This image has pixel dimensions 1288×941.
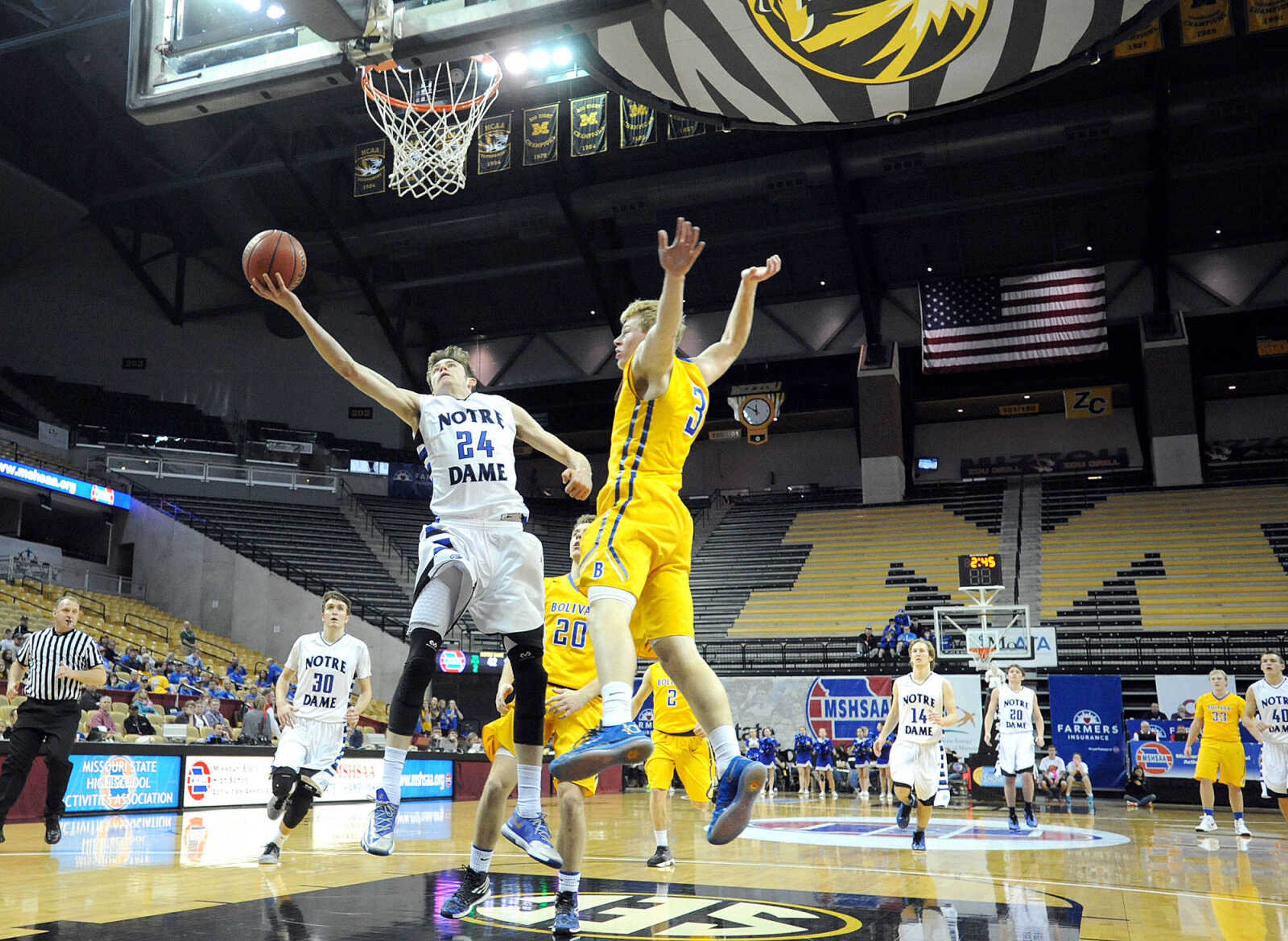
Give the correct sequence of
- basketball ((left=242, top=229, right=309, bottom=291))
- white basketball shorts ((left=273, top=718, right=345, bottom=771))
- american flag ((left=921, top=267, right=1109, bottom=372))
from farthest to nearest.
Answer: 1. american flag ((left=921, top=267, right=1109, bottom=372))
2. white basketball shorts ((left=273, top=718, right=345, bottom=771))
3. basketball ((left=242, top=229, right=309, bottom=291))

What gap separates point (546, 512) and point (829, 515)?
31.3ft

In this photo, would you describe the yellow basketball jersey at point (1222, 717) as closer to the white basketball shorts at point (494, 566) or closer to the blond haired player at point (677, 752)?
the blond haired player at point (677, 752)

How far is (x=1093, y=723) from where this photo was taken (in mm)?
18625

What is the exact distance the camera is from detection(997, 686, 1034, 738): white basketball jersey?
12.6 metres

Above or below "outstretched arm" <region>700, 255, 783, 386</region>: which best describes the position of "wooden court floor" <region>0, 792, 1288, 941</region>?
below

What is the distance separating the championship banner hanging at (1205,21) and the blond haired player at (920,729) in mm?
16053

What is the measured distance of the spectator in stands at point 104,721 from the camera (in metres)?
13.3

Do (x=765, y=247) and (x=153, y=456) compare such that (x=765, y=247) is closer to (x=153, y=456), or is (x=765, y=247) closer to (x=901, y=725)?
(x=153, y=456)

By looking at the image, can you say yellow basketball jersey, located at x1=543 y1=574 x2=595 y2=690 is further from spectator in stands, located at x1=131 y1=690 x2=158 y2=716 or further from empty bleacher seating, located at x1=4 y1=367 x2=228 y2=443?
empty bleacher seating, located at x1=4 y1=367 x2=228 y2=443

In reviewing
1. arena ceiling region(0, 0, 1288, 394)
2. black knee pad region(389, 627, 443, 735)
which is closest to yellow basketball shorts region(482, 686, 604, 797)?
black knee pad region(389, 627, 443, 735)

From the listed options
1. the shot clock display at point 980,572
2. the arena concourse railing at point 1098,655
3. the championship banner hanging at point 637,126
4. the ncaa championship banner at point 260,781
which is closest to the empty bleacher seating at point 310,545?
the ncaa championship banner at point 260,781

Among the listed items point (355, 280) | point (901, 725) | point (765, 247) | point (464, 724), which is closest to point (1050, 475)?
point (765, 247)

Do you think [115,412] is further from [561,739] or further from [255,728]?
[561,739]

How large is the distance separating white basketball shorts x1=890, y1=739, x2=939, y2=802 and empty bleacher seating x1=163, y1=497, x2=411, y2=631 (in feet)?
57.6
